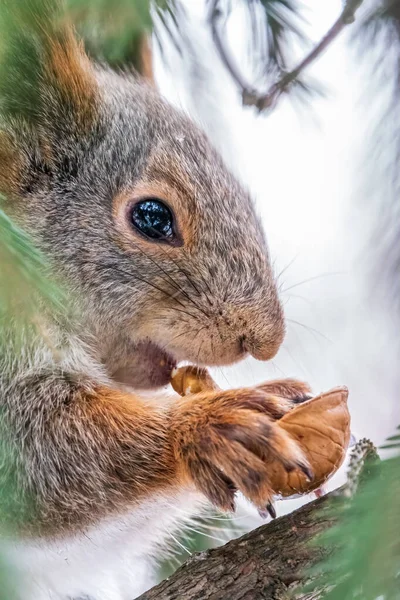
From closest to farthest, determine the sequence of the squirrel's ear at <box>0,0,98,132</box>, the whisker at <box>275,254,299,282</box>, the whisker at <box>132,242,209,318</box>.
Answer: the squirrel's ear at <box>0,0,98,132</box>
the whisker at <box>132,242,209,318</box>
the whisker at <box>275,254,299,282</box>

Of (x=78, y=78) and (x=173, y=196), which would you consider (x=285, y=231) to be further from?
(x=78, y=78)

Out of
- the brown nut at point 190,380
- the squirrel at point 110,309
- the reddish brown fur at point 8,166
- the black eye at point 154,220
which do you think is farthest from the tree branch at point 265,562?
the reddish brown fur at point 8,166

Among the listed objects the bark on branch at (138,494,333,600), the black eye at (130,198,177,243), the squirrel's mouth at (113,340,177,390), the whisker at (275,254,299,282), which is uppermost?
the black eye at (130,198,177,243)

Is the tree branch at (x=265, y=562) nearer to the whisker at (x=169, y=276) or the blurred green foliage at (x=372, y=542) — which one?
the blurred green foliage at (x=372, y=542)

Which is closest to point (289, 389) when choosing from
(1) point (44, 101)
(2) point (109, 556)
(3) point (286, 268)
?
(3) point (286, 268)

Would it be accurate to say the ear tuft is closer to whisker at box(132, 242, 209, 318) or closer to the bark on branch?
whisker at box(132, 242, 209, 318)

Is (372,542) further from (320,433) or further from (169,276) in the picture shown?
(169,276)

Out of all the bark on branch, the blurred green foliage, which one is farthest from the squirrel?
the blurred green foliage
